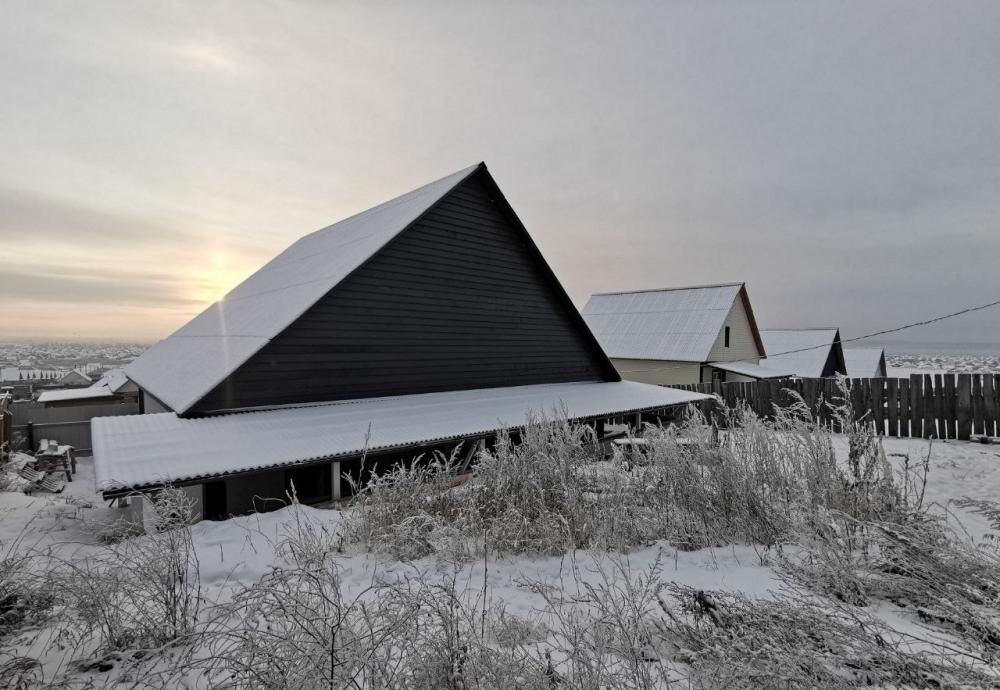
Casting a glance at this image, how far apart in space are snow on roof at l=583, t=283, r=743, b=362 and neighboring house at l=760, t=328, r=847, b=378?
8.41 metres

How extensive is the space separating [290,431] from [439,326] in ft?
17.1

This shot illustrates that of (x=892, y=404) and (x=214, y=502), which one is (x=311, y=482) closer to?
(x=214, y=502)

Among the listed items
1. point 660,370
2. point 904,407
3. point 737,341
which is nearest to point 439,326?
point 904,407

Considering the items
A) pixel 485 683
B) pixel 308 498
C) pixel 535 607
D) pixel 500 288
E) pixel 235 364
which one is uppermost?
pixel 500 288

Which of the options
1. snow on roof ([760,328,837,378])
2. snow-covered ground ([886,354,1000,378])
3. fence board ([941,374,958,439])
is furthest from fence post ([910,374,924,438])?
snow-covered ground ([886,354,1000,378])

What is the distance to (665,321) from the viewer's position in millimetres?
29359

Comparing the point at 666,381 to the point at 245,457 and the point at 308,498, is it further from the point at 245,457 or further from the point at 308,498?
the point at 245,457

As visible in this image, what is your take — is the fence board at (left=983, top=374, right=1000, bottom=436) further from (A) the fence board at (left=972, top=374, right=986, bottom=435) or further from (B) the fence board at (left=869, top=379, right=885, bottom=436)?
(B) the fence board at (left=869, top=379, right=885, bottom=436)

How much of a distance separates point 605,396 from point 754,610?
11.9 metres

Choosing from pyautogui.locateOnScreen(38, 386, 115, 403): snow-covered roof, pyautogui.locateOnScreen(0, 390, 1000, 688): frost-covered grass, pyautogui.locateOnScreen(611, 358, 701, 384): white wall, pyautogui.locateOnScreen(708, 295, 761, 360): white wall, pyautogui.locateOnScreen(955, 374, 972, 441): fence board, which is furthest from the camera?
pyautogui.locateOnScreen(708, 295, 761, 360): white wall

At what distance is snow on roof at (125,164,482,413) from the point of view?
34.5 ft

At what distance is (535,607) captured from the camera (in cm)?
366

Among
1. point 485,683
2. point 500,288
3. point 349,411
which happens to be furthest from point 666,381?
point 485,683

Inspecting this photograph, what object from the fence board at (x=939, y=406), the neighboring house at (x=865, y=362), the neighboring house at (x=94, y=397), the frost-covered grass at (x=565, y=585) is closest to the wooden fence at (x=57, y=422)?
the neighboring house at (x=94, y=397)
